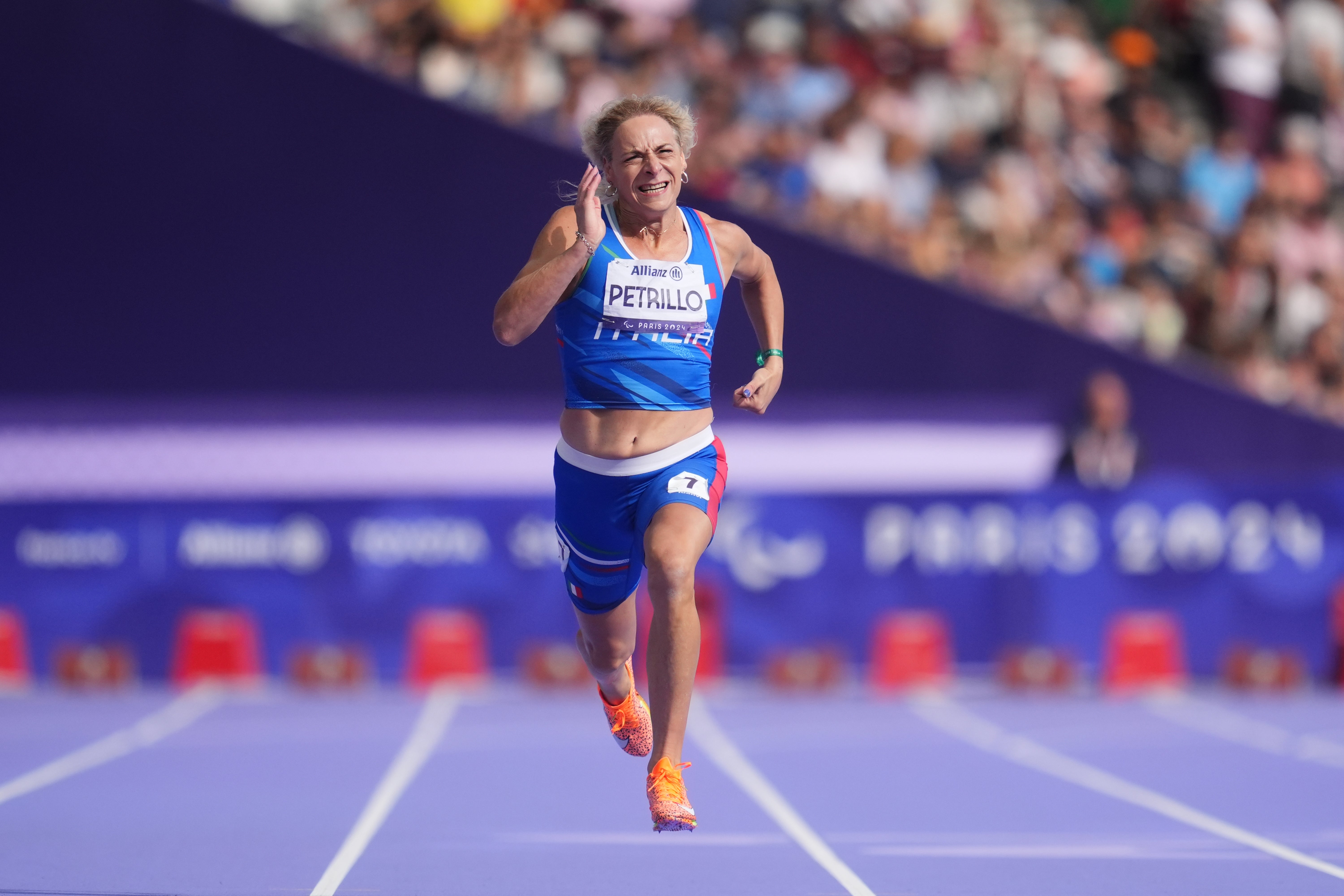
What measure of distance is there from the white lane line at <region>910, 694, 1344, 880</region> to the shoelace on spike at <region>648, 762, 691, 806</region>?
6.99 ft

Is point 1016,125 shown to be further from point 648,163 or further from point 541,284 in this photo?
point 541,284

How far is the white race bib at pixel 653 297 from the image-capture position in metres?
5.17

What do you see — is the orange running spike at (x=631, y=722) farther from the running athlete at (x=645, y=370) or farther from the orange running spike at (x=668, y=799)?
the orange running spike at (x=668, y=799)

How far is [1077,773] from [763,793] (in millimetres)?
1578

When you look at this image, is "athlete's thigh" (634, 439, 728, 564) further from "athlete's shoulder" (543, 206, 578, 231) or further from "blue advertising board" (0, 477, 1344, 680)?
"blue advertising board" (0, 477, 1344, 680)

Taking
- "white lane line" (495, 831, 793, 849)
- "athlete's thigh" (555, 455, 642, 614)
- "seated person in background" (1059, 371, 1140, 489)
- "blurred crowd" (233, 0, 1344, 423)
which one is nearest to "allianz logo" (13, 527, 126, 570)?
"blurred crowd" (233, 0, 1344, 423)

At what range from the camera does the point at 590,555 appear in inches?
215

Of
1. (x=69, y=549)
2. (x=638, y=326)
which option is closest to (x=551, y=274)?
(x=638, y=326)

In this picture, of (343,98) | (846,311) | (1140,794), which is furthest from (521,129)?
(1140,794)

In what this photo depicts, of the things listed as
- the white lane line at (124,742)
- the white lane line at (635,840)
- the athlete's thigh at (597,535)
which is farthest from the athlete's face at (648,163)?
the white lane line at (124,742)

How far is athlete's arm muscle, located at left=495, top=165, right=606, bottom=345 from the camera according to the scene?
4949 millimetres

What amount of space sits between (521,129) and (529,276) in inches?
313

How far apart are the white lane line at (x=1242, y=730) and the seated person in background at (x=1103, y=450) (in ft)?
4.83

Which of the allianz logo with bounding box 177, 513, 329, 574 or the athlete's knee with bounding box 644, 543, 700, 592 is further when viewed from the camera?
the allianz logo with bounding box 177, 513, 329, 574
